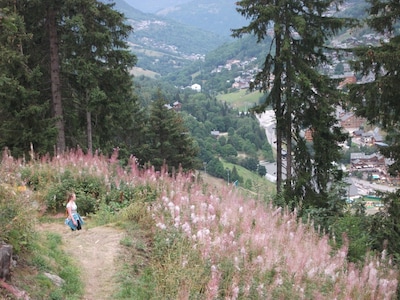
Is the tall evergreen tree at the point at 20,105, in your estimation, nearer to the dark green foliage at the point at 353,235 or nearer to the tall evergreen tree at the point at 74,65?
the tall evergreen tree at the point at 74,65

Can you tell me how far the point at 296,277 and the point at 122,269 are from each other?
1.92m

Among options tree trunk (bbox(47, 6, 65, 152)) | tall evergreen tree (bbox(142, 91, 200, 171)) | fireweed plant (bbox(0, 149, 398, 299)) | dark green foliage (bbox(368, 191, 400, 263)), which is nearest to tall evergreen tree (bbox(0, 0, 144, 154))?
tree trunk (bbox(47, 6, 65, 152))

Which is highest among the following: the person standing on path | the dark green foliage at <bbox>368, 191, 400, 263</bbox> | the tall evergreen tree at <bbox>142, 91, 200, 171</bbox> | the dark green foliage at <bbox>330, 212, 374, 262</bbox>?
the person standing on path

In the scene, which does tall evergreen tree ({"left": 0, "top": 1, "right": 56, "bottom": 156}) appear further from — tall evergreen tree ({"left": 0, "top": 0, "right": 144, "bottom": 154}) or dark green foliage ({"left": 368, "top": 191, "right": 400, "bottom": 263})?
dark green foliage ({"left": 368, "top": 191, "right": 400, "bottom": 263})

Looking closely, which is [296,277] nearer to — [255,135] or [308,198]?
[308,198]

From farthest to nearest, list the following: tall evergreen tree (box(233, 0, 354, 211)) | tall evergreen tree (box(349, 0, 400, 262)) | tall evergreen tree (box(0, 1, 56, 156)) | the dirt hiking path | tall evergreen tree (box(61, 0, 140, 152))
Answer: tall evergreen tree (box(61, 0, 140, 152))
tall evergreen tree (box(233, 0, 354, 211))
tall evergreen tree (box(0, 1, 56, 156))
tall evergreen tree (box(349, 0, 400, 262))
the dirt hiking path

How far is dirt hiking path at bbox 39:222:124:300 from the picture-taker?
4.30 metres

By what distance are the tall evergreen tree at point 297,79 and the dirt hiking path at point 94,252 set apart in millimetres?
8274

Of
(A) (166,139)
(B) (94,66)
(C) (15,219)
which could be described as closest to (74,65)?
(B) (94,66)

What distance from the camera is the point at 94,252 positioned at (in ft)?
16.6

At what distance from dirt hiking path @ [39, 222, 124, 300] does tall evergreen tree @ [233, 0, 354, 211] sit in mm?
8274

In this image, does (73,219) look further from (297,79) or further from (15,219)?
(297,79)

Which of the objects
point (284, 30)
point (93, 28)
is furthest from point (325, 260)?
point (93, 28)

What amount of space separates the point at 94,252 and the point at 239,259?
73.5 inches
